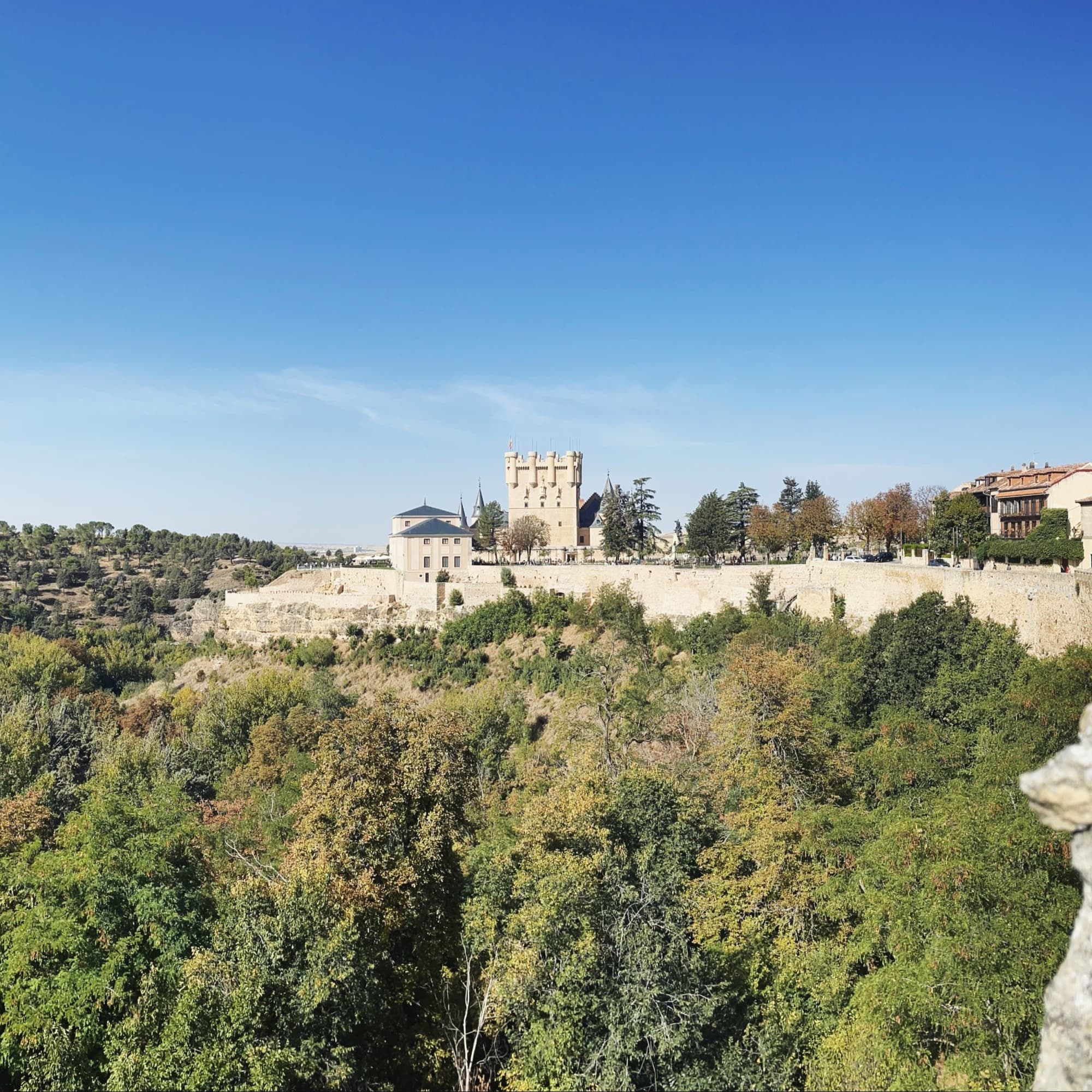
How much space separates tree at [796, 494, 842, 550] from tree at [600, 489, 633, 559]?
12.0 metres

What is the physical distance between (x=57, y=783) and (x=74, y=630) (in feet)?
128

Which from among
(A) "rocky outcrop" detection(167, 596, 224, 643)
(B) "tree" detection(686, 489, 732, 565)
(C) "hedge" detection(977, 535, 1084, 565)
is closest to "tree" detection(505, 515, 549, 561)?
(B) "tree" detection(686, 489, 732, 565)

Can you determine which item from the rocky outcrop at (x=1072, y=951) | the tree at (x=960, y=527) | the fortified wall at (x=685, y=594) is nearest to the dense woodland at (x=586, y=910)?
the fortified wall at (x=685, y=594)

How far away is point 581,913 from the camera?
1357 centimetres

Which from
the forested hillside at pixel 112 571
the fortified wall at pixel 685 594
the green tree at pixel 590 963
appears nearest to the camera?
the green tree at pixel 590 963

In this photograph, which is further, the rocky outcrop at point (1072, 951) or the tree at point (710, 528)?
the tree at point (710, 528)

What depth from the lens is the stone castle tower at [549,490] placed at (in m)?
68.6

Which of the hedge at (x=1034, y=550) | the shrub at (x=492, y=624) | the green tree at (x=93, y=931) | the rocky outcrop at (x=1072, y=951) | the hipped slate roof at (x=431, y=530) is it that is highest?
the hipped slate roof at (x=431, y=530)

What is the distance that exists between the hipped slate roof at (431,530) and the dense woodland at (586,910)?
1143 inches

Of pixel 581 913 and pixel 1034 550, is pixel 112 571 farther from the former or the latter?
pixel 581 913

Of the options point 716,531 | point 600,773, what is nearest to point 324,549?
point 716,531

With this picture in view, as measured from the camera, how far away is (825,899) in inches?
696

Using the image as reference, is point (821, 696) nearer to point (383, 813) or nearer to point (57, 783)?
point (383, 813)

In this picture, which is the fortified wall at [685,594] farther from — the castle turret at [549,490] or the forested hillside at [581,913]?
the castle turret at [549,490]
